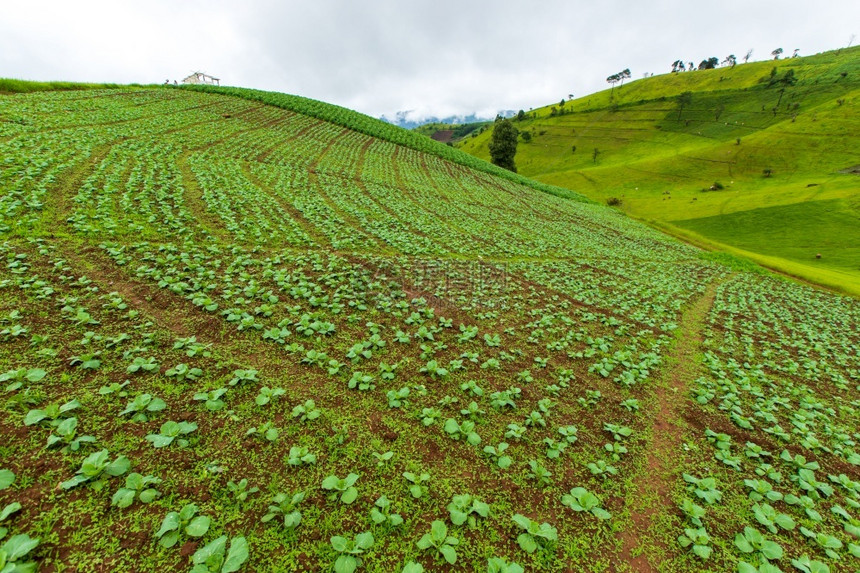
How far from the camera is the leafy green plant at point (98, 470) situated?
4347mm

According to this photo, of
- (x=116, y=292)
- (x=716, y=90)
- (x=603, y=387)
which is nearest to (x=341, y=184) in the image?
(x=116, y=292)

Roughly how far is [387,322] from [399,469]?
17.5 feet

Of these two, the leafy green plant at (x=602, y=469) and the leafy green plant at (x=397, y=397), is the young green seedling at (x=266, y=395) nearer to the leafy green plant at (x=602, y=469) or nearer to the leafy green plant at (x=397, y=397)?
the leafy green plant at (x=397, y=397)

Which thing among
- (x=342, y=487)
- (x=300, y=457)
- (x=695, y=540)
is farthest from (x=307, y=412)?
(x=695, y=540)

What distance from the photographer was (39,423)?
512 centimetres

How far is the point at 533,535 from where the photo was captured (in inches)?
199

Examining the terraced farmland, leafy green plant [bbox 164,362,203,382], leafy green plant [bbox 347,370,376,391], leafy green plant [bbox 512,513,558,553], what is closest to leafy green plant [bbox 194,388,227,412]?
the terraced farmland

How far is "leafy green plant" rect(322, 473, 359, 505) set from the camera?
16.3ft

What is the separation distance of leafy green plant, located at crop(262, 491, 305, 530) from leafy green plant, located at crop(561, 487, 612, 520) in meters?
4.29

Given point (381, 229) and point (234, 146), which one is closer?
point (381, 229)

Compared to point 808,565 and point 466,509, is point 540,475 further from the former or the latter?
point 808,565

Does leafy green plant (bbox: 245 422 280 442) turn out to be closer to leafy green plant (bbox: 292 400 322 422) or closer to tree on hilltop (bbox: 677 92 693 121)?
leafy green plant (bbox: 292 400 322 422)

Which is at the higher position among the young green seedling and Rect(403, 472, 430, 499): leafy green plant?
the young green seedling

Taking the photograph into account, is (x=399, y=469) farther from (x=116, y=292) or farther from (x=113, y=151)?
(x=113, y=151)
